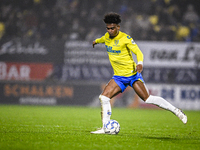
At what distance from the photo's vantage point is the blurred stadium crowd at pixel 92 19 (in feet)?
54.1

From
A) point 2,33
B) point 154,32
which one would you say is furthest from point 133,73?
point 2,33

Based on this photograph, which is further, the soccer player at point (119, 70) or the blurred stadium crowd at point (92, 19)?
the blurred stadium crowd at point (92, 19)

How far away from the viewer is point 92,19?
17.0 m

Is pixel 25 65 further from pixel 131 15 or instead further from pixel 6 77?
pixel 131 15

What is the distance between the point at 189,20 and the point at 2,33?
9.50 meters

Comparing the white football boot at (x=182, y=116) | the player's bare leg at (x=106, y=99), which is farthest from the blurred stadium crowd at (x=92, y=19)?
the white football boot at (x=182, y=116)

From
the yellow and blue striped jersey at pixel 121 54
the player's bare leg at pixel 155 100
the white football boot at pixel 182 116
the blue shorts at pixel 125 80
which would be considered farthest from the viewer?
the blue shorts at pixel 125 80

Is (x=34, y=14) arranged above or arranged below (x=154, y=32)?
above

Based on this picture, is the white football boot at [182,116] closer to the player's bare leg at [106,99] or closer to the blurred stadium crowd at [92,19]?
the player's bare leg at [106,99]

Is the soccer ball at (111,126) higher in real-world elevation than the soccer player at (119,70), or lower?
lower

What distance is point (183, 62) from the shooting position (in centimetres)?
1530

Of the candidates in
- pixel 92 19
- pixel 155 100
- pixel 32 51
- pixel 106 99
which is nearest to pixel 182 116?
pixel 155 100

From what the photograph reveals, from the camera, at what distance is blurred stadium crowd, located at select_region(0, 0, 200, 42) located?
1650cm

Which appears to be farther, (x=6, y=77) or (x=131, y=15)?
(x=131, y=15)
